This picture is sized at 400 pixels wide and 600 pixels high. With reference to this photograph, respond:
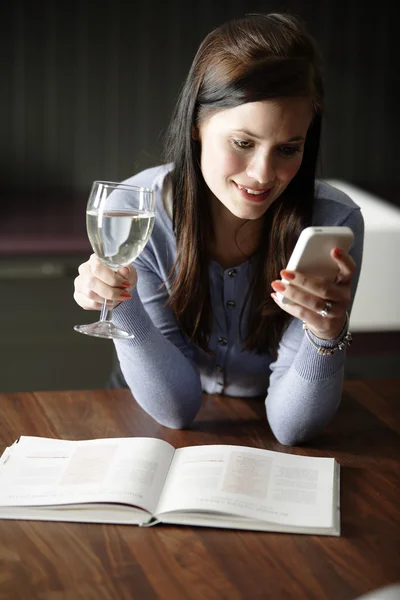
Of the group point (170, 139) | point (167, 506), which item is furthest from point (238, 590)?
point (170, 139)

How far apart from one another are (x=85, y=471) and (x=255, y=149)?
1.87 ft

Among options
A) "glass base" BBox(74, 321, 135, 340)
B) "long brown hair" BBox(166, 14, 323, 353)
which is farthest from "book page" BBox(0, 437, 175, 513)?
"long brown hair" BBox(166, 14, 323, 353)

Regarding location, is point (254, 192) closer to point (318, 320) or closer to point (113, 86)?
point (318, 320)

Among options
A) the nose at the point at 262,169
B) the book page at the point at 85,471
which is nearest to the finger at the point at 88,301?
the book page at the point at 85,471

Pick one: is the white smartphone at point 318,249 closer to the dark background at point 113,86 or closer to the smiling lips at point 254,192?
the smiling lips at point 254,192

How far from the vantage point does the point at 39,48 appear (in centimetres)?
306

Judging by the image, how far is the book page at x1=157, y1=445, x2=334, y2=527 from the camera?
3.80 feet

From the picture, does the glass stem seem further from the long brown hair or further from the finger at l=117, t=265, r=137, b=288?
the long brown hair

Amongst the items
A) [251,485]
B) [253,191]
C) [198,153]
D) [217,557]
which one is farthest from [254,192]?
[217,557]

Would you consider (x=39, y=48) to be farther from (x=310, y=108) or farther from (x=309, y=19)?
(x=310, y=108)

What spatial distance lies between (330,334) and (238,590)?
0.51 meters

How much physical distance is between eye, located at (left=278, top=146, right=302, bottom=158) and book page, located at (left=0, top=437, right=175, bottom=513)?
0.50 meters

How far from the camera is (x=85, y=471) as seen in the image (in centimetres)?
124

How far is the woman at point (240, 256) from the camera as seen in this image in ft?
4.66
